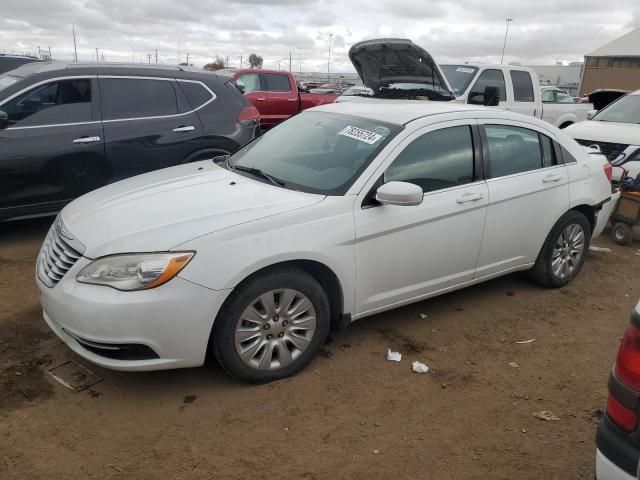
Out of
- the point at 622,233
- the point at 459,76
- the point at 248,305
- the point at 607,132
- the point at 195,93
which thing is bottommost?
the point at 622,233

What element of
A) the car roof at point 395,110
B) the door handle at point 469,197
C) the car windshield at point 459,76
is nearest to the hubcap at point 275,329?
the door handle at point 469,197

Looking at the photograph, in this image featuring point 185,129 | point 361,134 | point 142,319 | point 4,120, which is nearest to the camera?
point 142,319

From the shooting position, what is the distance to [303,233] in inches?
126

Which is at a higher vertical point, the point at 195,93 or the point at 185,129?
the point at 195,93

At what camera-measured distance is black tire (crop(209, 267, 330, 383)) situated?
3014 millimetres

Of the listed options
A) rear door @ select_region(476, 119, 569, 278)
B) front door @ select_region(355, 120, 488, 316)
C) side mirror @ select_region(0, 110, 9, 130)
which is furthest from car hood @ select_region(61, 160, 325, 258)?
side mirror @ select_region(0, 110, 9, 130)

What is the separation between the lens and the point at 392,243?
3.57 meters

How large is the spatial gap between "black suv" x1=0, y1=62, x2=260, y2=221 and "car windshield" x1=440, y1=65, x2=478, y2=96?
171 inches

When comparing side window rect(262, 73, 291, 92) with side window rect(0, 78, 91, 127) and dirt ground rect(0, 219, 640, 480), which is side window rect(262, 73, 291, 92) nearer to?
side window rect(0, 78, 91, 127)

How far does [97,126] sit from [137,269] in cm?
336

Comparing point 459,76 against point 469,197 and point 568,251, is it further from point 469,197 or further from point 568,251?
point 469,197

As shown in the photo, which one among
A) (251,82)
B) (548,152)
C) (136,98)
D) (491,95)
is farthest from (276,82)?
(548,152)

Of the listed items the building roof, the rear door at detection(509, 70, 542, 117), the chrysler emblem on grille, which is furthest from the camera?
the building roof

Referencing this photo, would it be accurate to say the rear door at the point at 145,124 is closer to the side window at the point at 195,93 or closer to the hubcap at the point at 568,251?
the side window at the point at 195,93
